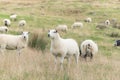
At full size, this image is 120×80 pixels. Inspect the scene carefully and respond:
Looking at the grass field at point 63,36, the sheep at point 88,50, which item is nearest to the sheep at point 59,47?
the grass field at point 63,36

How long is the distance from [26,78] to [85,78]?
5.40 ft

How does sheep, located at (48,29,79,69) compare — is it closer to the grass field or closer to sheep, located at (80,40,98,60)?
the grass field

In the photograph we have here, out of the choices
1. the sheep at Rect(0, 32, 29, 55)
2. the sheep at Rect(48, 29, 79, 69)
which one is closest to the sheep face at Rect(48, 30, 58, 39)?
the sheep at Rect(48, 29, 79, 69)

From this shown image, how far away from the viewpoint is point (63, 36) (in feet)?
91.2

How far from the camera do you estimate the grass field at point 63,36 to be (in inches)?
359

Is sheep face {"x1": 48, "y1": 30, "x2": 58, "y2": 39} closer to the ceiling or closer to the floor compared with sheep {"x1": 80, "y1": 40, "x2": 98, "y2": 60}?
closer to the ceiling

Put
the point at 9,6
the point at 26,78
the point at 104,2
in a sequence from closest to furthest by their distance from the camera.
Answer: the point at 26,78 < the point at 9,6 < the point at 104,2

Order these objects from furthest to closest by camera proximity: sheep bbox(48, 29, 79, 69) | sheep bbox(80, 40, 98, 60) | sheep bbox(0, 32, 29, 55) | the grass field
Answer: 1. sheep bbox(80, 40, 98, 60)
2. sheep bbox(0, 32, 29, 55)
3. sheep bbox(48, 29, 79, 69)
4. the grass field

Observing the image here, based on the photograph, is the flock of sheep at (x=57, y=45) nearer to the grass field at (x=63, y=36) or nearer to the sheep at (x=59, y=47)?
the sheep at (x=59, y=47)

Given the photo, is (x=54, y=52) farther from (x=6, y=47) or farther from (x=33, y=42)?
(x=33, y=42)

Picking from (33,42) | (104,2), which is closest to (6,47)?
(33,42)

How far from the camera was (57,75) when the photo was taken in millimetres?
9094

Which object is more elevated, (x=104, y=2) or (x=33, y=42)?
(x=104, y=2)

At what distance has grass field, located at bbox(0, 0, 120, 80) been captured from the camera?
9.12 meters
